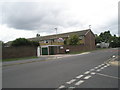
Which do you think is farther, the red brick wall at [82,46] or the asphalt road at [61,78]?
the red brick wall at [82,46]

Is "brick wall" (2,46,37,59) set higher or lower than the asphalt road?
higher

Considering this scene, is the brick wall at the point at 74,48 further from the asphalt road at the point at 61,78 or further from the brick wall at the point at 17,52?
the asphalt road at the point at 61,78

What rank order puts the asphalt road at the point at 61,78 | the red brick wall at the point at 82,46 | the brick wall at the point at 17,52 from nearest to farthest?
the asphalt road at the point at 61,78 < the brick wall at the point at 17,52 < the red brick wall at the point at 82,46

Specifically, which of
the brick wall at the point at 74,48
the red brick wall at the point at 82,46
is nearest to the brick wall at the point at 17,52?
the brick wall at the point at 74,48

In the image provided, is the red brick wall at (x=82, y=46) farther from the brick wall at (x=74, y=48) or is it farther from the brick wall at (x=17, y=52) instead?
the brick wall at (x=17, y=52)

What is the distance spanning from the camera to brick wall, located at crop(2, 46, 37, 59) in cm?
2092

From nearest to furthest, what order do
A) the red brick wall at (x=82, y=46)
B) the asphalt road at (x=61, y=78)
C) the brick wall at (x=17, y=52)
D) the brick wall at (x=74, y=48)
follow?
the asphalt road at (x=61, y=78) → the brick wall at (x=17, y=52) → the brick wall at (x=74, y=48) → the red brick wall at (x=82, y=46)

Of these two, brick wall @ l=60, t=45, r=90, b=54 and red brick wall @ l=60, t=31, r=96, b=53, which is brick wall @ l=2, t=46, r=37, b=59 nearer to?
brick wall @ l=60, t=45, r=90, b=54

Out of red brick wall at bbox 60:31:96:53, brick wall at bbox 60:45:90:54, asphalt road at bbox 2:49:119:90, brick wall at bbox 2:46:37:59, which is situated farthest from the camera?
red brick wall at bbox 60:31:96:53

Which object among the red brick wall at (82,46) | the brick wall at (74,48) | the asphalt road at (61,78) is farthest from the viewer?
the red brick wall at (82,46)

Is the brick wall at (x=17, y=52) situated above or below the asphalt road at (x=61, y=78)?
above

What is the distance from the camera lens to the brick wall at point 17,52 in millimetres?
20916

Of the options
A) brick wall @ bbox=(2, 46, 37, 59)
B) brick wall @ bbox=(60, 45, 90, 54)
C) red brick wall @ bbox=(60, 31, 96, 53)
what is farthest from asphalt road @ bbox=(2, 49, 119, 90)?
red brick wall @ bbox=(60, 31, 96, 53)

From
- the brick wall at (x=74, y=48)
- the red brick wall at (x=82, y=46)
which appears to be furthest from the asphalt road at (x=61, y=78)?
the red brick wall at (x=82, y=46)
